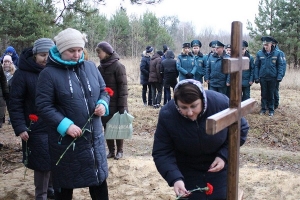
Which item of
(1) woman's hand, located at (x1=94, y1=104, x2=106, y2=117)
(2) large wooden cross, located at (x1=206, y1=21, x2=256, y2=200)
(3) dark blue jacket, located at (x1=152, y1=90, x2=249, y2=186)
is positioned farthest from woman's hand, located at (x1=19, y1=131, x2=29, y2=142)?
Result: (2) large wooden cross, located at (x1=206, y1=21, x2=256, y2=200)

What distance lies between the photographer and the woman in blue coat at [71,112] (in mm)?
2879

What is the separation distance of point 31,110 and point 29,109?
0.02m

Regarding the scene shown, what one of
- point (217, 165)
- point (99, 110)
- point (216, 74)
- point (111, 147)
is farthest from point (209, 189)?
point (216, 74)

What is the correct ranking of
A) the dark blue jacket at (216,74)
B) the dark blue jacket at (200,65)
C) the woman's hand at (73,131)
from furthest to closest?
1. the dark blue jacket at (200,65)
2. the dark blue jacket at (216,74)
3. the woman's hand at (73,131)

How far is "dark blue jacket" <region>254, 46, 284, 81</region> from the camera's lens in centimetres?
848

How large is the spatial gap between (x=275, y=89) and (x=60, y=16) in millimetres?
5729

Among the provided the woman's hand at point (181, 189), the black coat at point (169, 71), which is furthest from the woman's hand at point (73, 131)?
the black coat at point (169, 71)

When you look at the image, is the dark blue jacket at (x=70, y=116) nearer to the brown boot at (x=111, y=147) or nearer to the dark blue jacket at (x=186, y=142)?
the dark blue jacket at (x=186, y=142)

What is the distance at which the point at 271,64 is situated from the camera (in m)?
8.51

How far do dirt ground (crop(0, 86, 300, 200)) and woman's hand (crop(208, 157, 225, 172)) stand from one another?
2040mm

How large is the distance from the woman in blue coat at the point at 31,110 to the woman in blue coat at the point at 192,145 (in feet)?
4.87

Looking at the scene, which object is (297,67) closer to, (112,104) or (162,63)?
(162,63)

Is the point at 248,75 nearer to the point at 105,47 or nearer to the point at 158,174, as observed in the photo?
the point at 158,174

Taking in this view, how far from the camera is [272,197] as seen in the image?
4.38 metres
